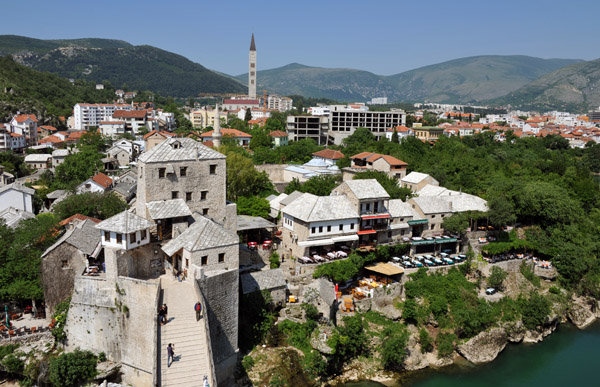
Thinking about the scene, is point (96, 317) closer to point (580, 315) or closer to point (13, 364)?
point (13, 364)

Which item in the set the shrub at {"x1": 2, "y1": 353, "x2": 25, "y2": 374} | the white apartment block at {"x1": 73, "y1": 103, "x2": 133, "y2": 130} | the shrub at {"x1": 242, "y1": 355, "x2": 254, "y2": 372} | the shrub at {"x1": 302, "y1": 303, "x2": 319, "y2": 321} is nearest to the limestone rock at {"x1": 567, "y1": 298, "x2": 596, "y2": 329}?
the shrub at {"x1": 302, "y1": 303, "x2": 319, "y2": 321}

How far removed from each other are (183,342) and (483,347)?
25898 millimetres

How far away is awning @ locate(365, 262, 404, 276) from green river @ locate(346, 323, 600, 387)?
8.96 m

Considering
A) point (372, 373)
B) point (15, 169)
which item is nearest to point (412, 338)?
point (372, 373)

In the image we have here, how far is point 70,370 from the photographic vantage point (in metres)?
23.2

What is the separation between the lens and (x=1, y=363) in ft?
84.0

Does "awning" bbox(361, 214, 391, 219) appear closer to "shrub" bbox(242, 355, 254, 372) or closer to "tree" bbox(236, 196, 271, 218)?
"tree" bbox(236, 196, 271, 218)

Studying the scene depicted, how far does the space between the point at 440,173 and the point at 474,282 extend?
22858 mm

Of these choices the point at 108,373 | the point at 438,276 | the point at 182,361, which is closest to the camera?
the point at 182,361

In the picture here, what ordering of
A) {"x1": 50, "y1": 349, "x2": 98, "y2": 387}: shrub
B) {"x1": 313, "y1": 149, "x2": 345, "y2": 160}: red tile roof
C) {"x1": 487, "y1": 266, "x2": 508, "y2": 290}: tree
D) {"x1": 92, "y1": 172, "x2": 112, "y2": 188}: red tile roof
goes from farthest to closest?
{"x1": 313, "y1": 149, "x2": 345, "y2": 160}: red tile roof, {"x1": 92, "y1": 172, "x2": 112, "y2": 188}: red tile roof, {"x1": 487, "y1": 266, "x2": 508, "y2": 290}: tree, {"x1": 50, "y1": 349, "x2": 98, "y2": 387}: shrub

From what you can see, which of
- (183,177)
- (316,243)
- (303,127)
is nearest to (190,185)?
(183,177)

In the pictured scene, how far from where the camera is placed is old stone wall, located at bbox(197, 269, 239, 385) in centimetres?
2441

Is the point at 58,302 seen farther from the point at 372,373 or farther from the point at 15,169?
the point at 15,169

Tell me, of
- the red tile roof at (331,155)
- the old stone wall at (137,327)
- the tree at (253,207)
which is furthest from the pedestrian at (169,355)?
the red tile roof at (331,155)
